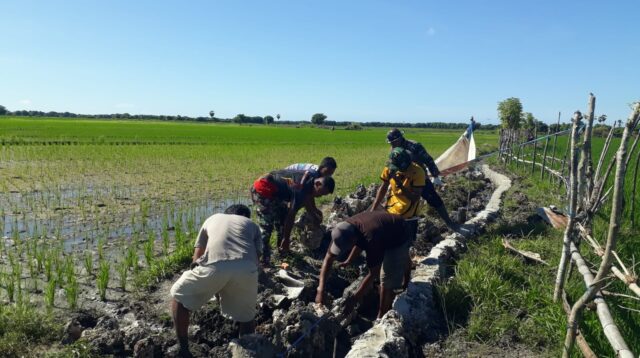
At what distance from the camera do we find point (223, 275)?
334cm

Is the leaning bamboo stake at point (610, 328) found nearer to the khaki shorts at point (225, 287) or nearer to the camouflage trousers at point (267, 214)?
the khaki shorts at point (225, 287)

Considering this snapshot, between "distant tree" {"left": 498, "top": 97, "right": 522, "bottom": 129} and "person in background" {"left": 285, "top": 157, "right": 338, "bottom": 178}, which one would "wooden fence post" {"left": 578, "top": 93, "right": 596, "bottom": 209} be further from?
"distant tree" {"left": 498, "top": 97, "right": 522, "bottom": 129}

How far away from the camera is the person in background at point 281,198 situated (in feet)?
17.1

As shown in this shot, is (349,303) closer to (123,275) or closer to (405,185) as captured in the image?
(405,185)

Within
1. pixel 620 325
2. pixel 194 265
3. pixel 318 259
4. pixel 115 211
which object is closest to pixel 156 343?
pixel 194 265

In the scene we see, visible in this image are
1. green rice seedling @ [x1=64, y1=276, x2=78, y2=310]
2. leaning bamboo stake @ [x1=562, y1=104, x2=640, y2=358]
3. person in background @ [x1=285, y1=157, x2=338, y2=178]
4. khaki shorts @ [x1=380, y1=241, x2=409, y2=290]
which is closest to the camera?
leaning bamboo stake @ [x1=562, y1=104, x2=640, y2=358]

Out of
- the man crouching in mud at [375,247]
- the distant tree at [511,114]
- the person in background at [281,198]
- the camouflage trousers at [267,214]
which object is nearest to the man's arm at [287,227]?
the person in background at [281,198]

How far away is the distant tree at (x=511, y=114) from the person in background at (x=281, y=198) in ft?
53.0

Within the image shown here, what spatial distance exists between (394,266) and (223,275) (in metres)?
1.53

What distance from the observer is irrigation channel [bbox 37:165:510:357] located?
3.37 m

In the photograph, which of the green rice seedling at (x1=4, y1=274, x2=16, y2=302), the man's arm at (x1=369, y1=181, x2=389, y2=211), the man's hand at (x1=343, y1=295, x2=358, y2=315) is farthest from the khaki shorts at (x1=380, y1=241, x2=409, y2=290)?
the green rice seedling at (x1=4, y1=274, x2=16, y2=302)

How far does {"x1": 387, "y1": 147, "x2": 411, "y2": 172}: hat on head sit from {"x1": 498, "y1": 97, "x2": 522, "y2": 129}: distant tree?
1592 cm

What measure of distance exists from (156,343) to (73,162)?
13.0m

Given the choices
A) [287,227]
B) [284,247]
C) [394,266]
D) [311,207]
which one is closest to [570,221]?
[394,266]
